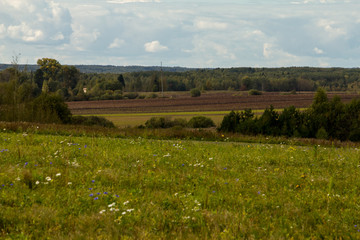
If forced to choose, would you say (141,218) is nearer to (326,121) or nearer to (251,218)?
(251,218)

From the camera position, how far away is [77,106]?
64.6 metres

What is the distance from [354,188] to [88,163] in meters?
5.98

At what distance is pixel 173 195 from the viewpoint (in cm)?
741

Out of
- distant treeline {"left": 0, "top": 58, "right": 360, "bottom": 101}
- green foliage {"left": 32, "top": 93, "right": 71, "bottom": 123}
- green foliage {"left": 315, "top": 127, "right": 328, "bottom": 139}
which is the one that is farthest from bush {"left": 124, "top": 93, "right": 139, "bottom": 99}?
green foliage {"left": 315, "top": 127, "right": 328, "bottom": 139}

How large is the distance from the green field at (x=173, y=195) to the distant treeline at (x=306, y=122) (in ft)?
45.7

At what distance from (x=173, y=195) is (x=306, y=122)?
21.1 m

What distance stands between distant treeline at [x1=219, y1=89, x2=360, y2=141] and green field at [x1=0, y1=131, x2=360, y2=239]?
45.7 ft

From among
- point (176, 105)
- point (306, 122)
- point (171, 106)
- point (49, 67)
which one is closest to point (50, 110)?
point (306, 122)

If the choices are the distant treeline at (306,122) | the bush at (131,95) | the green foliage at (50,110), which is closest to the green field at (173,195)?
the distant treeline at (306,122)

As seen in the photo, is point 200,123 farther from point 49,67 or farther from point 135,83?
point 135,83

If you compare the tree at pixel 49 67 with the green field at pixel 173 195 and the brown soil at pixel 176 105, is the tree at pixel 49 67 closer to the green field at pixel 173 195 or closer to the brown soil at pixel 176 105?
the brown soil at pixel 176 105

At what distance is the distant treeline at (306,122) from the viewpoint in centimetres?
2561

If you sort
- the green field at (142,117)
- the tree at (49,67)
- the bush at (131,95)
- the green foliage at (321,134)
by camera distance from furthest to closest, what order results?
the bush at (131,95), the tree at (49,67), the green field at (142,117), the green foliage at (321,134)

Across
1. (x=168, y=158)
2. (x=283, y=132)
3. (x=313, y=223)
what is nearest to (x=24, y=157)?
(x=168, y=158)
